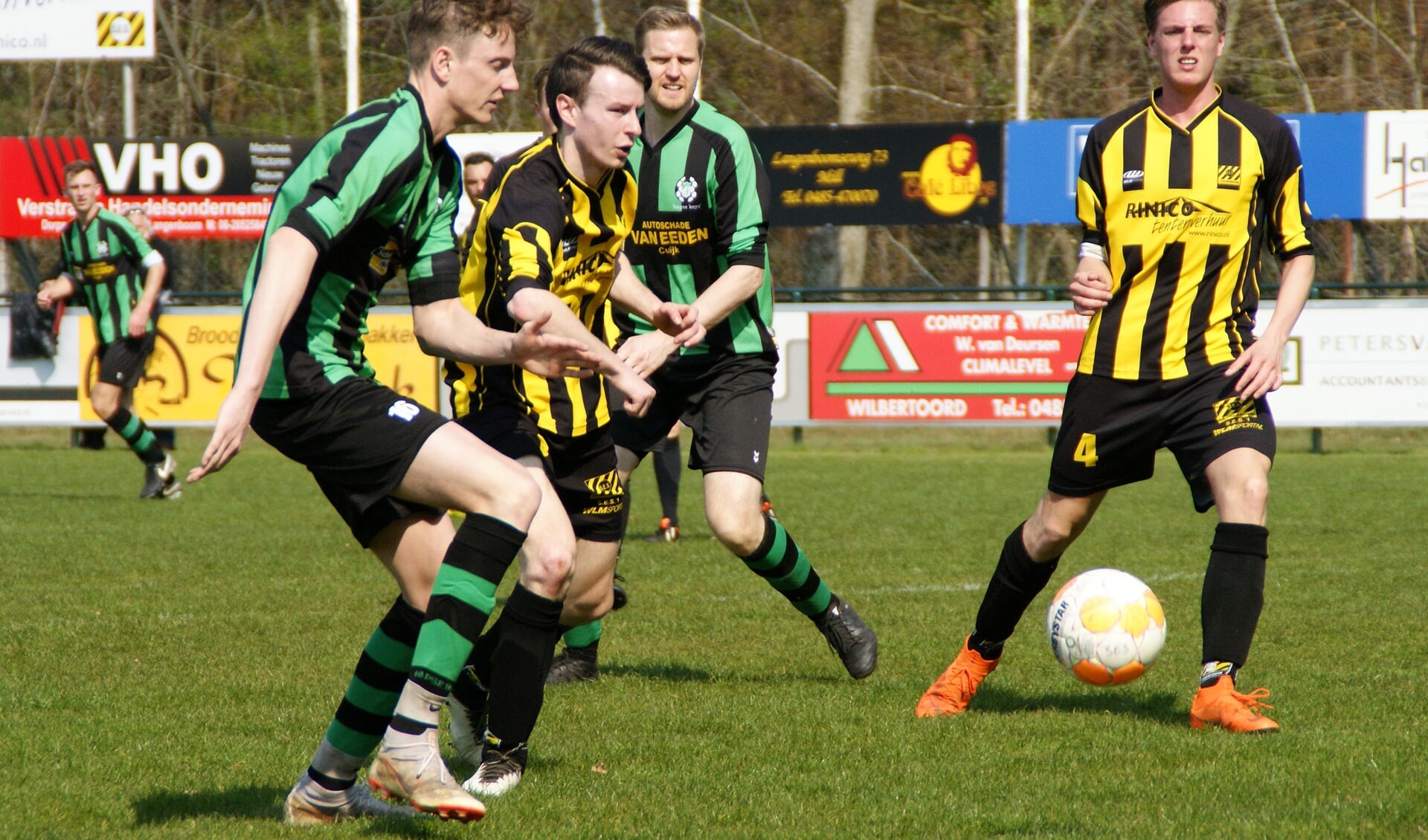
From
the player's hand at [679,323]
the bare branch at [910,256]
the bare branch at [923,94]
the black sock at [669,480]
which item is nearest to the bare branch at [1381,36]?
the bare branch at [923,94]

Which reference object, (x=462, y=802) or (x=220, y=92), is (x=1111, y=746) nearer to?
(x=462, y=802)

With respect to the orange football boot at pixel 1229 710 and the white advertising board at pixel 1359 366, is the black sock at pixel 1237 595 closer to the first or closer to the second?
the orange football boot at pixel 1229 710

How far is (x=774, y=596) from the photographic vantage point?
705 centimetres

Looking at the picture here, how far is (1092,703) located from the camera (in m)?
4.75

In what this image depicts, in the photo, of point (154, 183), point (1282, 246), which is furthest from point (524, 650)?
point (154, 183)

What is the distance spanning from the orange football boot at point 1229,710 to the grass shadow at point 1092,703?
16 centimetres

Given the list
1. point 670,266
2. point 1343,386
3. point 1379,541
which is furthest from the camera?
point 1343,386

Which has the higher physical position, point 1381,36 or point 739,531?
point 1381,36

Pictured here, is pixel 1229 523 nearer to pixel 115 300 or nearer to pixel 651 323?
pixel 651 323

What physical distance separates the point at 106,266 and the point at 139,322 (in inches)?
21.1

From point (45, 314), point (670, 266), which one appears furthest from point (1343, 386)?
point (45, 314)

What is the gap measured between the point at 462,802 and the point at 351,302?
1099 mm

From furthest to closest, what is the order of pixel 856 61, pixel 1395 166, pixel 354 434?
pixel 856 61, pixel 1395 166, pixel 354 434

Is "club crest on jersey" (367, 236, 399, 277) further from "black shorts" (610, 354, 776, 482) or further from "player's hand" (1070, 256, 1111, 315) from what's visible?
"player's hand" (1070, 256, 1111, 315)
